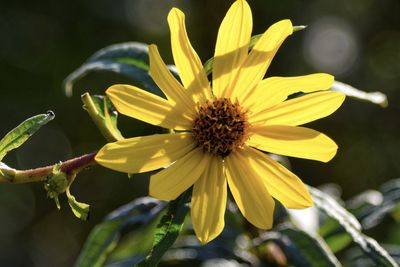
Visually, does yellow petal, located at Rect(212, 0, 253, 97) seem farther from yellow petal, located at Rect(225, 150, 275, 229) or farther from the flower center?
yellow petal, located at Rect(225, 150, 275, 229)

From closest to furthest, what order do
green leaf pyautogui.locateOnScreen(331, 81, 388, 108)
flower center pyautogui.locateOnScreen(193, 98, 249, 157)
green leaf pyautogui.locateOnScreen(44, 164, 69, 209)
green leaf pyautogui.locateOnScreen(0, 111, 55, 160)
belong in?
1. green leaf pyautogui.locateOnScreen(44, 164, 69, 209)
2. green leaf pyautogui.locateOnScreen(0, 111, 55, 160)
3. flower center pyautogui.locateOnScreen(193, 98, 249, 157)
4. green leaf pyautogui.locateOnScreen(331, 81, 388, 108)

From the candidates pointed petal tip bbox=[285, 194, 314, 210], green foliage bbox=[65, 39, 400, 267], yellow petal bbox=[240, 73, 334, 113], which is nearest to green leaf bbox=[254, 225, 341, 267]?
green foliage bbox=[65, 39, 400, 267]

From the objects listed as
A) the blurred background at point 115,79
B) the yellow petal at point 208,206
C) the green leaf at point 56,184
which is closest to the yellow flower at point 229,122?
the yellow petal at point 208,206

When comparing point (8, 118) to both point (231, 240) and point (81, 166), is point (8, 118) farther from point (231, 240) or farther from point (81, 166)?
point (81, 166)

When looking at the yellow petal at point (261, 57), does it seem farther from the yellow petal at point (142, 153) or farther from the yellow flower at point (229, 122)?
the yellow petal at point (142, 153)

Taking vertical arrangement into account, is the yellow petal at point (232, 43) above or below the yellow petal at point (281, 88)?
above
